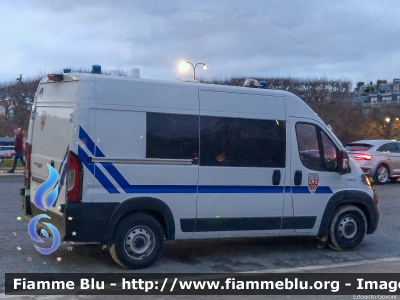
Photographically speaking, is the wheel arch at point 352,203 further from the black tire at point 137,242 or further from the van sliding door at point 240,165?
the black tire at point 137,242

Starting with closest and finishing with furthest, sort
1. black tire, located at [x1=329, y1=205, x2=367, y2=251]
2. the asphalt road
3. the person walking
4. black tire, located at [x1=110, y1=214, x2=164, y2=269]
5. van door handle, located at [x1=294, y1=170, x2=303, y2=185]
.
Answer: black tire, located at [x1=110, y1=214, x2=164, y2=269]
the asphalt road
van door handle, located at [x1=294, y1=170, x2=303, y2=185]
black tire, located at [x1=329, y1=205, x2=367, y2=251]
the person walking

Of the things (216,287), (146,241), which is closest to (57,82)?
(146,241)

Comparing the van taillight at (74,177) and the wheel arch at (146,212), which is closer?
the van taillight at (74,177)

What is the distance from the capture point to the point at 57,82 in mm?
7688

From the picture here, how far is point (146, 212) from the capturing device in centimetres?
745

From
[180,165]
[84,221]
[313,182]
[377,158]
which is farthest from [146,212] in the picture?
[377,158]

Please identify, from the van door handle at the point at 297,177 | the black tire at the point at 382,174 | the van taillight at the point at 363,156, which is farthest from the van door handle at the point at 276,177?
the black tire at the point at 382,174

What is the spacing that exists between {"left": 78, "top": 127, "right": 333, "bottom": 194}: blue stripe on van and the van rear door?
26 centimetres

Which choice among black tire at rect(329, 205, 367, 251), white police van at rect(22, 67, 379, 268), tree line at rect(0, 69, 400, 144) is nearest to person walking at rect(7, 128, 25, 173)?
white police van at rect(22, 67, 379, 268)

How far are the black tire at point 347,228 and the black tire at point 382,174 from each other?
36.0 ft

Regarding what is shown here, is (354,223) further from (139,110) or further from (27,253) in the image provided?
(27,253)

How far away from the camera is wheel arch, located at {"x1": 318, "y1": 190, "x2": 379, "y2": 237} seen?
28.3ft

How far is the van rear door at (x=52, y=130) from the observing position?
278 inches

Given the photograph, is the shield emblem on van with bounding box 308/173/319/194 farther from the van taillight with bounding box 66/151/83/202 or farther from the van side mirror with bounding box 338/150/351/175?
the van taillight with bounding box 66/151/83/202
